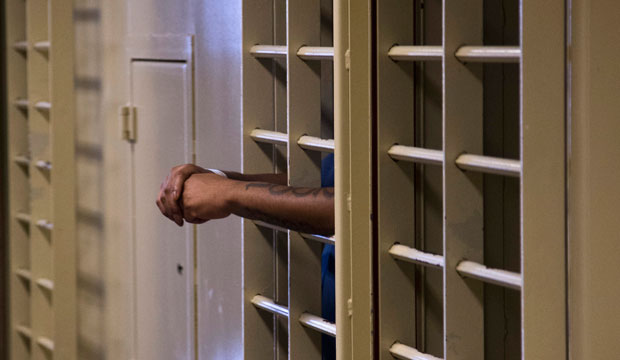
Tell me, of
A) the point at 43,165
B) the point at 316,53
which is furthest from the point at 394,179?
the point at 43,165

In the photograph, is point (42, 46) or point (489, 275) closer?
point (489, 275)

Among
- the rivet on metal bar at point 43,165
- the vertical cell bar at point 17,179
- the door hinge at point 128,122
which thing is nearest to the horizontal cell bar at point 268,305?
the door hinge at point 128,122

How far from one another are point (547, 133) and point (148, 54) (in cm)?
181

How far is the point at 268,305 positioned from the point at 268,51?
65cm

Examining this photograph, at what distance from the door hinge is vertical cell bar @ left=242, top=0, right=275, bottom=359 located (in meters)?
0.88

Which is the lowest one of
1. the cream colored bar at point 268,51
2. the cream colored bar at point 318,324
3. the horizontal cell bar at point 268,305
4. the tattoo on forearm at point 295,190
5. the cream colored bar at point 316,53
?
the cream colored bar at point 318,324

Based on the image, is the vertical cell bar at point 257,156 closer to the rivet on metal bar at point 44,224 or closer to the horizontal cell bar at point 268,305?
the horizontal cell bar at point 268,305

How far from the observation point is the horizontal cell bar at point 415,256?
1.64 metres

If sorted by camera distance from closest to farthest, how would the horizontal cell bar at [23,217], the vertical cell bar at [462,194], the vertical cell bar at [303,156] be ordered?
the vertical cell bar at [462,194] < the vertical cell bar at [303,156] < the horizontal cell bar at [23,217]

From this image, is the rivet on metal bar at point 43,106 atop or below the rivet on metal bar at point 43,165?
atop

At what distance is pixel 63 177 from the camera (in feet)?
11.0

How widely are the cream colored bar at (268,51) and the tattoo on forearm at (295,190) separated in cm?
35

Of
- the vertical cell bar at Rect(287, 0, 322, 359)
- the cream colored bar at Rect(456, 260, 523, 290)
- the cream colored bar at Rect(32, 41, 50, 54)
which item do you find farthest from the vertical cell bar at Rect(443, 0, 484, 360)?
the cream colored bar at Rect(32, 41, 50, 54)

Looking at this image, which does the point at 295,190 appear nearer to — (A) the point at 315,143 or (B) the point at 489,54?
(A) the point at 315,143
